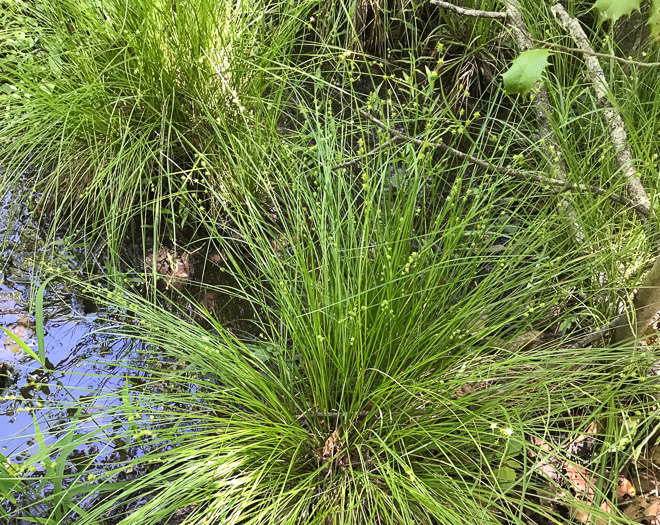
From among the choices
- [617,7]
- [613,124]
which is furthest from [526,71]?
[613,124]

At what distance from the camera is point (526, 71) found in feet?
2.66

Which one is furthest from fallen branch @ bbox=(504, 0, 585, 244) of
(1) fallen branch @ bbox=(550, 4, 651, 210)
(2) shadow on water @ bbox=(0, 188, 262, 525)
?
(2) shadow on water @ bbox=(0, 188, 262, 525)

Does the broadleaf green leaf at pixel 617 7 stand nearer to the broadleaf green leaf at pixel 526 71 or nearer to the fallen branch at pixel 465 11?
the broadleaf green leaf at pixel 526 71

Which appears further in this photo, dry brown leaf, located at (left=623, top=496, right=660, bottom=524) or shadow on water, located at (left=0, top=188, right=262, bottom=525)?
shadow on water, located at (left=0, top=188, right=262, bottom=525)

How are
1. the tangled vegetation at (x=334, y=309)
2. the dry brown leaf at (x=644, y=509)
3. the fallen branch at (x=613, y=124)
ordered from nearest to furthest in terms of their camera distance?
the tangled vegetation at (x=334, y=309), the dry brown leaf at (x=644, y=509), the fallen branch at (x=613, y=124)

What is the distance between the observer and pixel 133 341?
5.90 feet

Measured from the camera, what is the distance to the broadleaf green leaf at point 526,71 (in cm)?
80

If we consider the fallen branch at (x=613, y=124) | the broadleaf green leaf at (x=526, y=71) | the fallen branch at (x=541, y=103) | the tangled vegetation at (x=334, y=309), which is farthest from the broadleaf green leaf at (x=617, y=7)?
the fallen branch at (x=541, y=103)

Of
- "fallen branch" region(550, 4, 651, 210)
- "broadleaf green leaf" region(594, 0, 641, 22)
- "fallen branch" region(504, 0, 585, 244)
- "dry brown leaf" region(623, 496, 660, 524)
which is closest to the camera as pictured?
"broadleaf green leaf" region(594, 0, 641, 22)

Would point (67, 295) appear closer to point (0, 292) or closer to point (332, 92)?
point (0, 292)

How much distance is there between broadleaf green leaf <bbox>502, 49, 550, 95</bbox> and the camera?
0.80 m

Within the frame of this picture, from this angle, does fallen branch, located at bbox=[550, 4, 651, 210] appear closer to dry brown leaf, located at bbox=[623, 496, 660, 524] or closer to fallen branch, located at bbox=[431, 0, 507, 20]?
fallen branch, located at bbox=[431, 0, 507, 20]

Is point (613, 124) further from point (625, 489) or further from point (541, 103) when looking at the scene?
point (625, 489)

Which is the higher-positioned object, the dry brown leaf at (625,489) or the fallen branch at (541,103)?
the fallen branch at (541,103)
